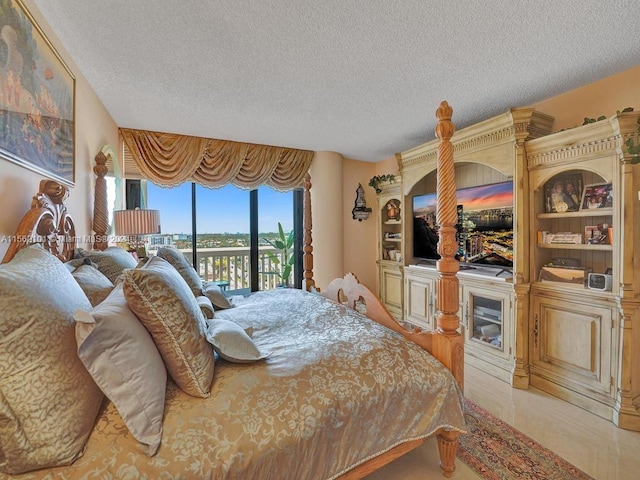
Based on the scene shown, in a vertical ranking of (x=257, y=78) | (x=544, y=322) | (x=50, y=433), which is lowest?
(x=544, y=322)

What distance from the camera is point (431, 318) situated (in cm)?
322

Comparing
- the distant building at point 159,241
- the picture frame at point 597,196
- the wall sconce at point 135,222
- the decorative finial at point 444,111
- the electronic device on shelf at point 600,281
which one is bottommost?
the electronic device on shelf at point 600,281

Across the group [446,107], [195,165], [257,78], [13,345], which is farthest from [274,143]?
[13,345]

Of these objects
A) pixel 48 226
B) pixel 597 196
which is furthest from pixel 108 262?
pixel 597 196

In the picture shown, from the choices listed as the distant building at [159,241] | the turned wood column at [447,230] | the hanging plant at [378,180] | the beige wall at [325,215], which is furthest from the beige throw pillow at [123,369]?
the hanging plant at [378,180]

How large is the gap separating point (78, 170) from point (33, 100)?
73cm

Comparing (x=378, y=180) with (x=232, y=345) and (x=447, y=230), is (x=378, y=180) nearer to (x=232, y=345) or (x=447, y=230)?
(x=447, y=230)

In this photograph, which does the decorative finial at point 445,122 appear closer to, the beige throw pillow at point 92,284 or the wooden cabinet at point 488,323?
the wooden cabinet at point 488,323

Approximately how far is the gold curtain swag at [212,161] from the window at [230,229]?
37cm

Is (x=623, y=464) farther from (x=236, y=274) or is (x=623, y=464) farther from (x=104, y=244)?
(x=236, y=274)

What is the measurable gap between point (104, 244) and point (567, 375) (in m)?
3.60

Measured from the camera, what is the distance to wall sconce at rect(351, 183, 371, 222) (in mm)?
4074

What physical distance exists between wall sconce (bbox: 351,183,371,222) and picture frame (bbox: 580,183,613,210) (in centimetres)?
231

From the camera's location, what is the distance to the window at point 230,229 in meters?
3.71
